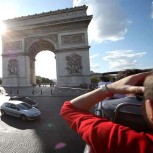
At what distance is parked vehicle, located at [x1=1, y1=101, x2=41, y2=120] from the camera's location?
13381mm

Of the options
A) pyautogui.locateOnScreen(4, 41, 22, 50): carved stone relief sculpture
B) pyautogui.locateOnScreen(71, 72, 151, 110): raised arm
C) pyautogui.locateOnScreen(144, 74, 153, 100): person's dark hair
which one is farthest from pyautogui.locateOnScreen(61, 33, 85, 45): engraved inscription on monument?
pyautogui.locateOnScreen(144, 74, 153, 100): person's dark hair

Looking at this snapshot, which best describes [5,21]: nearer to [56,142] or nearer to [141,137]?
[56,142]

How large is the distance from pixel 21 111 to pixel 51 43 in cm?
2160

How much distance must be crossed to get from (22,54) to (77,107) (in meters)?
34.0

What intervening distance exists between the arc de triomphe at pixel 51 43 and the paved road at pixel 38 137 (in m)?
19.1

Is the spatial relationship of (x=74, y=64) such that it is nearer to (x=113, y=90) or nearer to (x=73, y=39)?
(x=73, y=39)

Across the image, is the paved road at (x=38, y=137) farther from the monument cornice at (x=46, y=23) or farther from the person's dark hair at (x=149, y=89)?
the monument cornice at (x=46, y=23)

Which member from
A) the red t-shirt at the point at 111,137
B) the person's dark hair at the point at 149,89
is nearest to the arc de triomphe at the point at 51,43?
the red t-shirt at the point at 111,137

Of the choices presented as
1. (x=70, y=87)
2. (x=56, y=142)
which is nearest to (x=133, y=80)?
(x=56, y=142)

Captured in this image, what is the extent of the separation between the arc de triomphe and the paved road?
1906 centimetres

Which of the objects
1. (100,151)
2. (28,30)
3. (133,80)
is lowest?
(100,151)

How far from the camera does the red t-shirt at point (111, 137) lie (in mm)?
1173

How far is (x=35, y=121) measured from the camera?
13.3 meters

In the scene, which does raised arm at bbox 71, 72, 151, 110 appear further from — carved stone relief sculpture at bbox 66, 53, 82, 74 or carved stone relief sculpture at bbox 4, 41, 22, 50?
carved stone relief sculpture at bbox 4, 41, 22, 50
